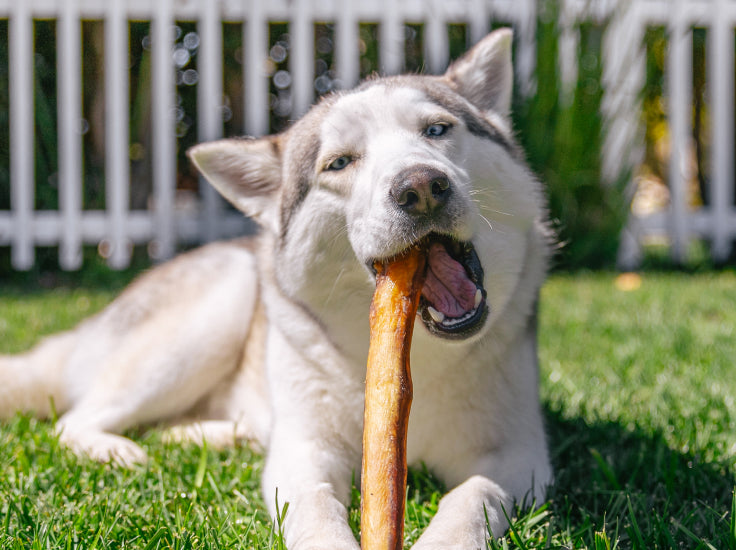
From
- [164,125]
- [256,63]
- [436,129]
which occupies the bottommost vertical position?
[164,125]

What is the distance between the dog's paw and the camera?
2.30 metres

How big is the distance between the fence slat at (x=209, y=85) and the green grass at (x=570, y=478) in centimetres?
362

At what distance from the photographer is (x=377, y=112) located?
2.05 m

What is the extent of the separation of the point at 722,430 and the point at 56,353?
258 centimetres

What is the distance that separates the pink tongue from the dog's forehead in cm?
43

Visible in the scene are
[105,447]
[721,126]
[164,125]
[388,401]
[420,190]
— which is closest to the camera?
[388,401]

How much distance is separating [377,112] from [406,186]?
0.43 metres

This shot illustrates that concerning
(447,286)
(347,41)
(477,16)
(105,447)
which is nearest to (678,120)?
(477,16)

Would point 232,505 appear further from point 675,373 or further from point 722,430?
point 675,373

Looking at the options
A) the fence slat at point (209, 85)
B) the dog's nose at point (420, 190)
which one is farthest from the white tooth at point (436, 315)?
the fence slat at point (209, 85)

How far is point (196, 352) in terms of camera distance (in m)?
2.78

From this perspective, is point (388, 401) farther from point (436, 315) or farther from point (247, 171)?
point (247, 171)

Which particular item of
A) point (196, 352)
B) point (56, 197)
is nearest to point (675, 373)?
point (196, 352)

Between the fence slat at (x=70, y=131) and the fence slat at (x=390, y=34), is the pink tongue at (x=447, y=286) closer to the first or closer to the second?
the fence slat at (x=390, y=34)
